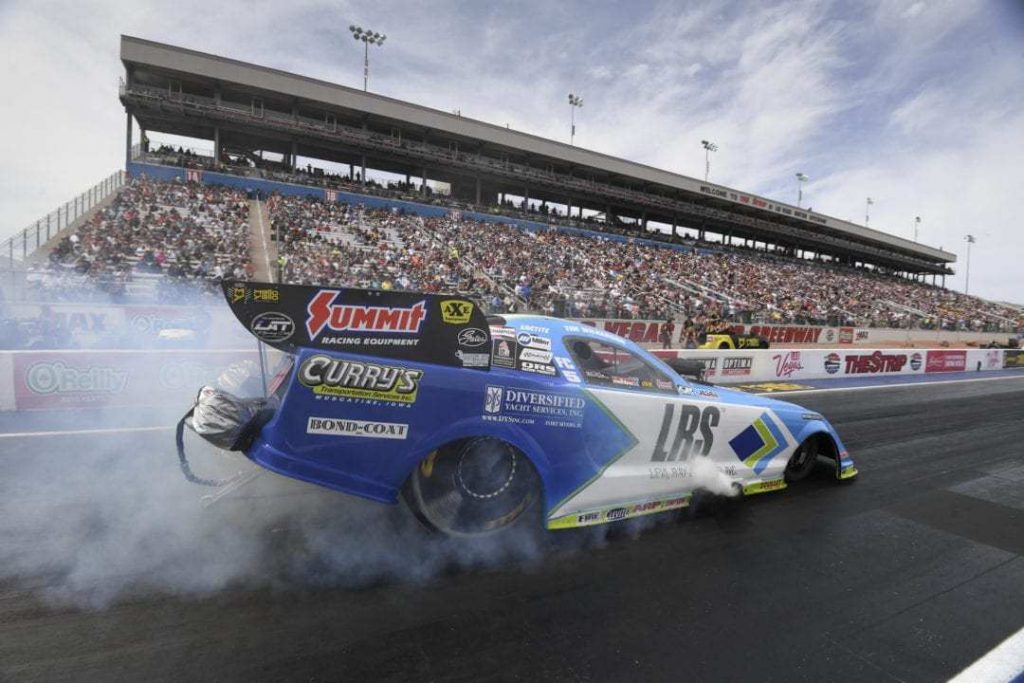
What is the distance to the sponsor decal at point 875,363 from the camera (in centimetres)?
1652

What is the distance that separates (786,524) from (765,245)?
2435 inches

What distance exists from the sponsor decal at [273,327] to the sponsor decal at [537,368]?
60.3 inches

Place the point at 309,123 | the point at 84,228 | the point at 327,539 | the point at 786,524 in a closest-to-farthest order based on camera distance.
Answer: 1. the point at 327,539
2. the point at 786,524
3. the point at 84,228
4. the point at 309,123

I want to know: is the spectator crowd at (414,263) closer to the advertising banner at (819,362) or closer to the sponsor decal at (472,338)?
the advertising banner at (819,362)

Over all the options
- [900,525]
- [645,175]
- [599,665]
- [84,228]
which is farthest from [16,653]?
[645,175]

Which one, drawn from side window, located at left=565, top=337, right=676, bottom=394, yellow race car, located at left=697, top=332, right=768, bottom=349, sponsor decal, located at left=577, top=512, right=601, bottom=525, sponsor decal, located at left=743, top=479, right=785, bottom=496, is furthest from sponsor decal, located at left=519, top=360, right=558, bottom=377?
yellow race car, located at left=697, top=332, right=768, bottom=349

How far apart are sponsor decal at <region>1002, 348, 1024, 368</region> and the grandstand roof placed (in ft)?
87.8

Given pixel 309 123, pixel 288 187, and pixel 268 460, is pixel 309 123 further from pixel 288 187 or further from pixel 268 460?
pixel 268 460

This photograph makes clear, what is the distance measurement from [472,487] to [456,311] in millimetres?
1282

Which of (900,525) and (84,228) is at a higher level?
(84,228)

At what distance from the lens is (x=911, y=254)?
6806cm

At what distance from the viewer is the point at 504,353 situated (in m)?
3.63

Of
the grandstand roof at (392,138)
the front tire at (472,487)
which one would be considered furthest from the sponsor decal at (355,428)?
the grandstand roof at (392,138)

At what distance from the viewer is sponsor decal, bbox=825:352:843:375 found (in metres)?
15.8
